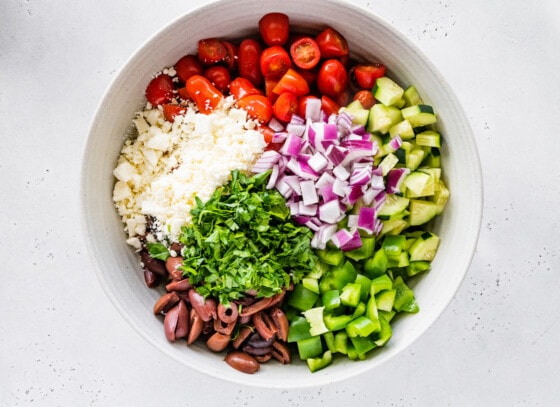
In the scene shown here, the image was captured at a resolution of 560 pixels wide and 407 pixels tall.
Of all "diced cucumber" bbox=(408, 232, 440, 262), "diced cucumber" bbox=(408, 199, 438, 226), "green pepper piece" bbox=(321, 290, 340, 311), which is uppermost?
"diced cucumber" bbox=(408, 199, 438, 226)

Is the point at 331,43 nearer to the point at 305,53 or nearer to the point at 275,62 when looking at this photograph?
the point at 305,53

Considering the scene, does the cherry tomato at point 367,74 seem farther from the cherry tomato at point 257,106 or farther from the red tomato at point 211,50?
the red tomato at point 211,50

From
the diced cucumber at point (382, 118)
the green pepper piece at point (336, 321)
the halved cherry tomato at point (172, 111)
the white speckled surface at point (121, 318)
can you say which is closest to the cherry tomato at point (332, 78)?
the diced cucumber at point (382, 118)

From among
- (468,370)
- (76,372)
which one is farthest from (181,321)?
(468,370)

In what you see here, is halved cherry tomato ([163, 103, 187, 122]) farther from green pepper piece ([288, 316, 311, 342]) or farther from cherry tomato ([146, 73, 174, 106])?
green pepper piece ([288, 316, 311, 342])

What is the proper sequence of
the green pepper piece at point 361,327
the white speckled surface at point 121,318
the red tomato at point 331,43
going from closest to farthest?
the green pepper piece at point 361,327
the red tomato at point 331,43
the white speckled surface at point 121,318

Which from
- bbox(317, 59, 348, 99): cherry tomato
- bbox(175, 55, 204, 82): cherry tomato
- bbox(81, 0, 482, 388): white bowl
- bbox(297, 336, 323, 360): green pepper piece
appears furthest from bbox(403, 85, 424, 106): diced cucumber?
bbox(297, 336, 323, 360): green pepper piece
